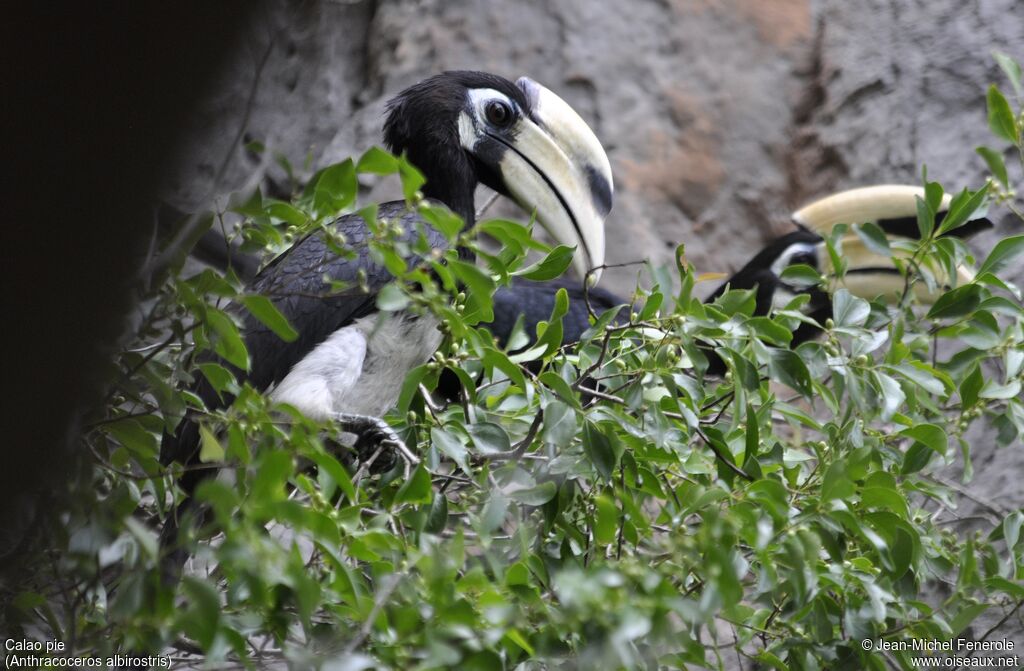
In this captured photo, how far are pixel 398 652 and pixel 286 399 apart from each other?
1199 mm

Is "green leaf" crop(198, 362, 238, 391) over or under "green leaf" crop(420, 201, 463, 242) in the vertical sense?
under

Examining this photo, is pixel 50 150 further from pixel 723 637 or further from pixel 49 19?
pixel 723 637

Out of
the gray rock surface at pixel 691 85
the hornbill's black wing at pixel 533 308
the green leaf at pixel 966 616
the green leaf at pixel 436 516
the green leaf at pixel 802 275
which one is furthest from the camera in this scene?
the gray rock surface at pixel 691 85

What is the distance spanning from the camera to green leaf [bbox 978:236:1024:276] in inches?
87.8

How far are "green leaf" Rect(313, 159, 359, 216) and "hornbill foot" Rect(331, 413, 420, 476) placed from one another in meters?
0.56

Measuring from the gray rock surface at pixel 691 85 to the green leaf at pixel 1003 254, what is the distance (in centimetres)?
279

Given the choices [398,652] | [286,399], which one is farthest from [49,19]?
[286,399]

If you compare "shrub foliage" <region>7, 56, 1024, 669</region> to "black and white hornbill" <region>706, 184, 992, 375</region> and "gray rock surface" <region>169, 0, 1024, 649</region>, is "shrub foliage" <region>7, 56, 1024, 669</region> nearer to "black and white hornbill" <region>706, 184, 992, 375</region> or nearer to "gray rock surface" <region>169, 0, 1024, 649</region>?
"black and white hornbill" <region>706, 184, 992, 375</region>

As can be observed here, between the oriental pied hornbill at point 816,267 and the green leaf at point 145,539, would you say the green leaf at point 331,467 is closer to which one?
the green leaf at point 145,539

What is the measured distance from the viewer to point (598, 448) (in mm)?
1803

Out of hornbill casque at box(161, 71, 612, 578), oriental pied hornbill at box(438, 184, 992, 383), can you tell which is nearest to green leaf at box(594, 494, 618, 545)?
hornbill casque at box(161, 71, 612, 578)

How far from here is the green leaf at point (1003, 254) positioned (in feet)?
7.32

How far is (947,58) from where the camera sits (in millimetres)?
5012

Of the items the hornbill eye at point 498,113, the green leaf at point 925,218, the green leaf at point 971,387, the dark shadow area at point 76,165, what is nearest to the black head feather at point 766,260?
the hornbill eye at point 498,113
